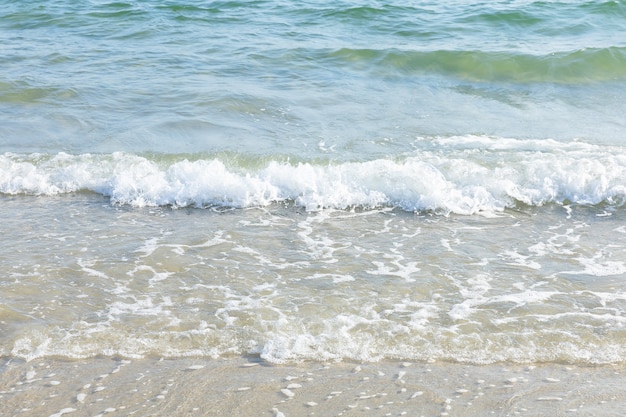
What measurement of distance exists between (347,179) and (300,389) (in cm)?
406

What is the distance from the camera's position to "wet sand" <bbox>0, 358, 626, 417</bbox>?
452 cm

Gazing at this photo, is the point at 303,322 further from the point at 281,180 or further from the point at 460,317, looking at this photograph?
the point at 281,180

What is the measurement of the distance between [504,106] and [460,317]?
6.33 m

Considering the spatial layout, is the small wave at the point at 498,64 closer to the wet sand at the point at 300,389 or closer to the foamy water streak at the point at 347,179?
the foamy water streak at the point at 347,179

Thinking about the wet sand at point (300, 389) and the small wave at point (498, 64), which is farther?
the small wave at point (498, 64)

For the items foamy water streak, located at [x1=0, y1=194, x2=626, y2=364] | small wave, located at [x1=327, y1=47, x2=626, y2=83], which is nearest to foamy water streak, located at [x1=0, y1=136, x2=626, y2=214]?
foamy water streak, located at [x1=0, y1=194, x2=626, y2=364]

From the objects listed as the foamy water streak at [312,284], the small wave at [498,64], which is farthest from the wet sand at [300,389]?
the small wave at [498,64]

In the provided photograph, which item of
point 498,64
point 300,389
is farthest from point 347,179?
point 498,64

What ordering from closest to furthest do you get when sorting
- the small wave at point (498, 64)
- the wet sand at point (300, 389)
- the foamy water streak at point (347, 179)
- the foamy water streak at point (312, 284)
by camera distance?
the wet sand at point (300, 389)
the foamy water streak at point (312, 284)
the foamy water streak at point (347, 179)
the small wave at point (498, 64)

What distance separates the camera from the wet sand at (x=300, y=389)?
4.52m

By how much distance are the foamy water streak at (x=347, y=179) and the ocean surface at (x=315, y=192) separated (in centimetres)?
3

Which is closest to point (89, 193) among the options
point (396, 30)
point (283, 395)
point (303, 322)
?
point (303, 322)

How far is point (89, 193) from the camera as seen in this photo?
838 cm

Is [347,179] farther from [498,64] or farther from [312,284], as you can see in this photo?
[498,64]
